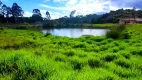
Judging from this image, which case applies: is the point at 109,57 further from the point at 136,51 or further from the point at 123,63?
the point at 136,51

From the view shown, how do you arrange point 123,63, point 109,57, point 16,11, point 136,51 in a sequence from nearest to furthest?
1. point 123,63
2. point 109,57
3. point 136,51
4. point 16,11

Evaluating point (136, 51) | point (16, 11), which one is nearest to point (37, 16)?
point (16, 11)

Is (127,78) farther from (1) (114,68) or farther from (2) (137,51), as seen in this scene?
(2) (137,51)

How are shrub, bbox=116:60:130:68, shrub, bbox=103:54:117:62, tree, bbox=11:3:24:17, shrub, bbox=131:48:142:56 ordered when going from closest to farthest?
shrub, bbox=116:60:130:68 → shrub, bbox=103:54:117:62 → shrub, bbox=131:48:142:56 → tree, bbox=11:3:24:17

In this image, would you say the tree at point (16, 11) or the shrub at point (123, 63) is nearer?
the shrub at point (123, 63)

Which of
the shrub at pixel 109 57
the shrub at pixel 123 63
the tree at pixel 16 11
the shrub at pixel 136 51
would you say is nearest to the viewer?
the shrub at pixel 123 63

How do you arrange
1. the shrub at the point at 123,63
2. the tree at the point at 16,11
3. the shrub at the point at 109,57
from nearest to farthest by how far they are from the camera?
the shrub at the point at 123,63, the shrub at the point at 109,57, the tree at the point at 16,11

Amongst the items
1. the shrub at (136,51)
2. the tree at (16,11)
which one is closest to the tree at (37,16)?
the tree at (16,11)

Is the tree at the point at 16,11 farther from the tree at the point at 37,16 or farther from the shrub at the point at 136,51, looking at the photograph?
the shrub at the point at 136,51

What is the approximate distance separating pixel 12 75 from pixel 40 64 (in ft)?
3.14

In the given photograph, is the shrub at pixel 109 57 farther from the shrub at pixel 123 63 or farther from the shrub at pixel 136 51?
the shrub at pixel 136 51

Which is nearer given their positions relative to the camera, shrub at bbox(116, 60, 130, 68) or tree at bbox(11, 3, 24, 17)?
shrub at bbox(116, 60, 130, 68)

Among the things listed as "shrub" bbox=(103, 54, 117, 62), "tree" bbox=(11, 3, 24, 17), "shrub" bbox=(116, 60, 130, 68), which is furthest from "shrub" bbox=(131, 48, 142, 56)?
"tree" bbox=(11, 3, 24, 17)

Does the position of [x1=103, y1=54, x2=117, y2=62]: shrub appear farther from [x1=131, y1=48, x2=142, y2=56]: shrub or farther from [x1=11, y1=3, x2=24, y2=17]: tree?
[x1=11, y1=3, x2=24, y2=17]: tree
